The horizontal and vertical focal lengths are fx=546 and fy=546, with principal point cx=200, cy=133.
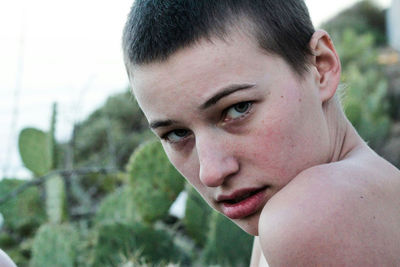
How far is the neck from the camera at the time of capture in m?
1.25

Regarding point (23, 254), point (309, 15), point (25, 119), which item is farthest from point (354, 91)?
point (309, 15)

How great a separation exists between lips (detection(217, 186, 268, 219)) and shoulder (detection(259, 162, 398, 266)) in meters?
0.15

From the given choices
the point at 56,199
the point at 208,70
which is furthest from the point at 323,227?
the point at 56,199

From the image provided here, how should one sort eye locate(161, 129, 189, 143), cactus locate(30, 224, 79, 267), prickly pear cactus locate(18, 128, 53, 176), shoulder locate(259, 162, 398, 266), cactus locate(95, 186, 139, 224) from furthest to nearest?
prickly pear cactus locate(18, 128, 53, 176) → cactus locate(95, 186, 139, 224) → cactus locate(30, 224, 79, 267) → eye locate(161, 129, 189, 143) → shoulder locate(259, 162, 398, 266)

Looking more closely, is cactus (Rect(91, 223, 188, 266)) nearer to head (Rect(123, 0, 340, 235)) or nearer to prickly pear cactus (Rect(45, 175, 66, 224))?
prickly pear cactus (Rect(45, 175, 66, 224))

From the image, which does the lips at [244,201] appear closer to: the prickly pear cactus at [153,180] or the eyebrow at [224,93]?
the eyebrow at [224,93]

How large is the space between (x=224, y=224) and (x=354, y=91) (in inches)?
216

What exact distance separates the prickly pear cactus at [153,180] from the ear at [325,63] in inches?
91.6

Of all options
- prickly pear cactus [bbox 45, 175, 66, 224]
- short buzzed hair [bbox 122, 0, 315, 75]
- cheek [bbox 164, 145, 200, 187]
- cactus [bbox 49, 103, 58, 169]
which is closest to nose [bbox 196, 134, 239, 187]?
cheek [bbox 164, 145, 200, 187]

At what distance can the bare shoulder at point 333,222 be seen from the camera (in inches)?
36.2

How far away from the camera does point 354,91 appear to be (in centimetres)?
815

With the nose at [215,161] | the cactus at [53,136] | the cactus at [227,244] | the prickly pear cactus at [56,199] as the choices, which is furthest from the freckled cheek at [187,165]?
the cactus at [53,136]

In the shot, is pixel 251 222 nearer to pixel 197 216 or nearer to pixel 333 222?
pixel 333 222

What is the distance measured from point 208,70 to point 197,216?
107 inches
